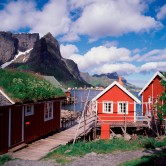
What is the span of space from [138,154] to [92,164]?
14.3ft

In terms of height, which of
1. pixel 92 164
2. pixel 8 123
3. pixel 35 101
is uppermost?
pixel 35 101

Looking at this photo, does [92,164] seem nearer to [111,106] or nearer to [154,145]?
[154,145]

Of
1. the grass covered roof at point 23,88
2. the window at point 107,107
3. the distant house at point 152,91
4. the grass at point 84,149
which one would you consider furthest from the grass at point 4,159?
the distant house at point 152,91

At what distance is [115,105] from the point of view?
29.7 m

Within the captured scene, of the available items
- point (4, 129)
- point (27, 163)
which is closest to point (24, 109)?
point (4, 129)

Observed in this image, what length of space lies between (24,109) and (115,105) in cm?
1290

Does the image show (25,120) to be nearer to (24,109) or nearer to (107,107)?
(24,109)

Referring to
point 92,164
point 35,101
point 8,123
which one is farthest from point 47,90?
point 92,164

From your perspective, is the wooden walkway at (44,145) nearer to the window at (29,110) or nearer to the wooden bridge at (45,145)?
the wooden bridge at (45,145)

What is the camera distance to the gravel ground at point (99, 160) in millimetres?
15383

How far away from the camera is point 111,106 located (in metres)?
29.8

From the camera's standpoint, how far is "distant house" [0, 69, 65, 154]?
1736cm

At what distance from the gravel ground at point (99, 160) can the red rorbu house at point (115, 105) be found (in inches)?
384

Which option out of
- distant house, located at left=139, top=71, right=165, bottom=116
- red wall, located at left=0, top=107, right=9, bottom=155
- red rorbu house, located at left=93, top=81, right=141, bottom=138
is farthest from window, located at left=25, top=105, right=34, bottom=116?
distant house, located at left=139, top=71, right=165, bottom=116
